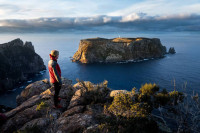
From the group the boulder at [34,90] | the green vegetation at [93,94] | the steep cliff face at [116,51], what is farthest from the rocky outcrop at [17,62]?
the green vegetation at [93,94]

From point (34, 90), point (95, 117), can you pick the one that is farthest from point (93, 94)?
point (34, 90)

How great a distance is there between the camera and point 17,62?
102562 millimetres

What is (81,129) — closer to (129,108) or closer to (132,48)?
(129,108)

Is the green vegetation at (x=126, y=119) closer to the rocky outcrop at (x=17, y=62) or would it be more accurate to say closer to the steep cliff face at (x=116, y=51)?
the rocky outcrop at (x=17, y=62)

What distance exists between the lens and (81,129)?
6.44 metres

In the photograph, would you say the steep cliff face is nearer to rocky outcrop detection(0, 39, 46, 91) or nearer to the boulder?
rocky outcrop detection(0, 39, 46, 91)

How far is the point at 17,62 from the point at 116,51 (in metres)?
94.7

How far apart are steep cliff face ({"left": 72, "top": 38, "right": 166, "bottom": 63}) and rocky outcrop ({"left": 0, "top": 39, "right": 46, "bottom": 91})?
134 ft

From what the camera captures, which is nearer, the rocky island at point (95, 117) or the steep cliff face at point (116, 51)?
the rocky island at point (95, 117)

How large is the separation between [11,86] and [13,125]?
8304 centimetres

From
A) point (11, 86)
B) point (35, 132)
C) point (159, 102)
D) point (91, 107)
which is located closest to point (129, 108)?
point (91, 107)

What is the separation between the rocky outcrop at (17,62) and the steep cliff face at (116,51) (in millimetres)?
40918

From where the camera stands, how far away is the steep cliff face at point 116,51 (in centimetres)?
13325

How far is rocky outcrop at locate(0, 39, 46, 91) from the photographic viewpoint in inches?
3258
